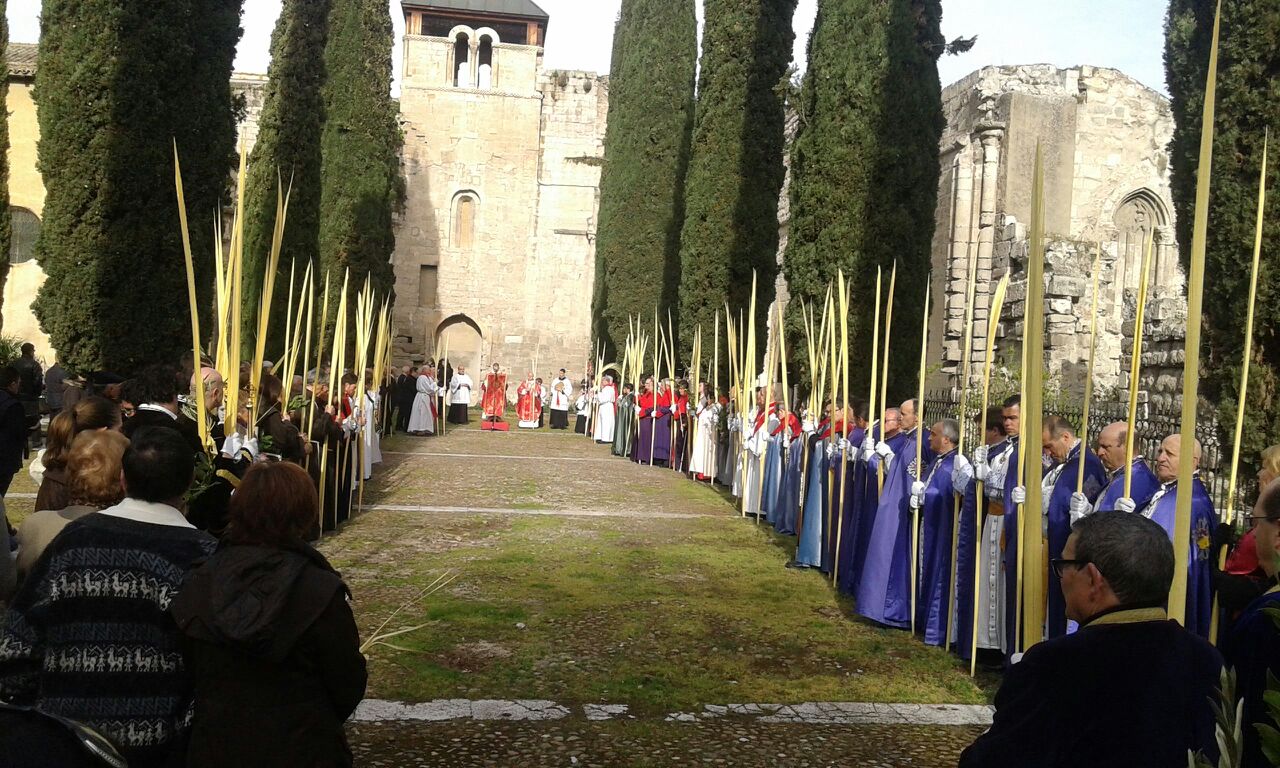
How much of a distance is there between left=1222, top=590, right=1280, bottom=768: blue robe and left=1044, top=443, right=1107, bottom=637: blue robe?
120 inches

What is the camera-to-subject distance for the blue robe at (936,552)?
6.79 m

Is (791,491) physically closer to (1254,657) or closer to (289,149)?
(1254,657)

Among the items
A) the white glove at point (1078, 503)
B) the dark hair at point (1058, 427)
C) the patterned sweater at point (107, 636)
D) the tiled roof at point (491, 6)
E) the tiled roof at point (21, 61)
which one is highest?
the tiled roof at point (491, 6)

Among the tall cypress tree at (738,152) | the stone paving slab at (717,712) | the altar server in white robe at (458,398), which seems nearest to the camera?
the stone paving slab at (717,712)

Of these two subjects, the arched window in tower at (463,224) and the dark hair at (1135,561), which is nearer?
the dark hair at (1135,561)

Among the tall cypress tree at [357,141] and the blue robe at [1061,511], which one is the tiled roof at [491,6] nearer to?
the tall cypress tree at [357,141]

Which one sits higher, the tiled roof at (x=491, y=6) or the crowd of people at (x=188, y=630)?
the tiled roof at (x=491, y=6)

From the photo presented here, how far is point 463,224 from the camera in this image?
3506 centimetres

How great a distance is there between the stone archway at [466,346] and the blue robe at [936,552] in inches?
1146

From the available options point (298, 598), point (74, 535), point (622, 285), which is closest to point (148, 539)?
point (74, 535)

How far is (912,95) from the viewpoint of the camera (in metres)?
12.3

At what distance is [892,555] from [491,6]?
32.5 m

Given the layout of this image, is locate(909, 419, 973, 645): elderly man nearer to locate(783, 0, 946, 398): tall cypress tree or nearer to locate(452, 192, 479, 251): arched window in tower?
locate(783, 0, 946, 398): tall cypress tree

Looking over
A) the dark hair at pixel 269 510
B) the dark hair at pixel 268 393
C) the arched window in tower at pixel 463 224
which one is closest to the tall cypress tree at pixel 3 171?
the dark hair at pixel 268 393
